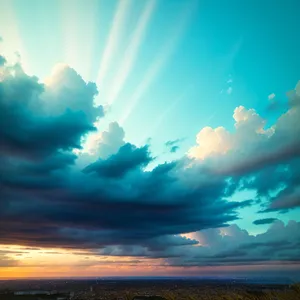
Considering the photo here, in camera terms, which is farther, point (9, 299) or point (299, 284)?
point (9, 299)

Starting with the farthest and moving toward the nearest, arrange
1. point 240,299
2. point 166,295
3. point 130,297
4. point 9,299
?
point 9,299 → point 130,297 → point 166,295 → point 240,299

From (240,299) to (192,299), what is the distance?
2.58 metres

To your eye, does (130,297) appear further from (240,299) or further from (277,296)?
(277,296)

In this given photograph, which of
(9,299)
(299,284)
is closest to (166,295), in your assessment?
(299,284)

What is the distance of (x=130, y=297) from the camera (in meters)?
20.4

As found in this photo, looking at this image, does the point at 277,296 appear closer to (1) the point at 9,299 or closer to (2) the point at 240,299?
(2) the point at 240,299

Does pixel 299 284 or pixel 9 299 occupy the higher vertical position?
pixel 9 299

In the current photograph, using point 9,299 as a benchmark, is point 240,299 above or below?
below

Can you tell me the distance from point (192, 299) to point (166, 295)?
157 cm

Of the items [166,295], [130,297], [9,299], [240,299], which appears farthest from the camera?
[9,299]

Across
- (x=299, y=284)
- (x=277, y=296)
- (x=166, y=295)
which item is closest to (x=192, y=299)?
(x=166, y=295)

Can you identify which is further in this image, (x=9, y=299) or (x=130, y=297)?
(x=9, y=299)

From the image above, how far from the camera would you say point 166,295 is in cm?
1745

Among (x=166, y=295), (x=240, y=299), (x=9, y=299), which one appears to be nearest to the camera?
(x=240, y=299)
